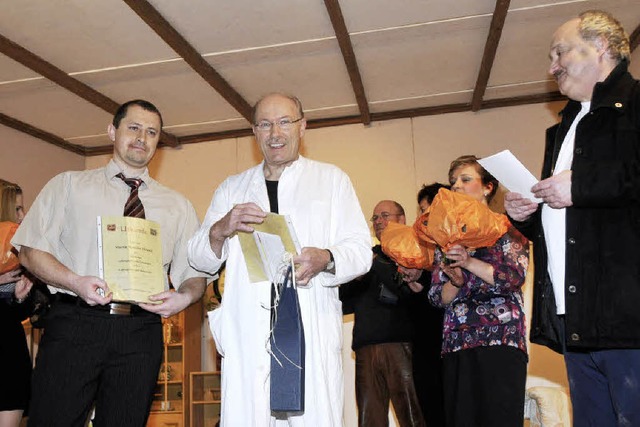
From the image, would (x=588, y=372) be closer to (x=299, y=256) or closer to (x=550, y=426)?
(x=299, y=256)

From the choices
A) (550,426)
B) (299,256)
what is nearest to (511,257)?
(299,256)

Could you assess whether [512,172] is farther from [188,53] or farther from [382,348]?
[188,53]

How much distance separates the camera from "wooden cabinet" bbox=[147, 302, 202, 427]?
6.62 m

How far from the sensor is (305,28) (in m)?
5.43

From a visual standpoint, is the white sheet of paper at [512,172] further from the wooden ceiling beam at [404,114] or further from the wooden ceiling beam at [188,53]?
the wooden ceiling beam at [404,114]

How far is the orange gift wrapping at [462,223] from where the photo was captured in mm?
2850

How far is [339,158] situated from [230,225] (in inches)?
205

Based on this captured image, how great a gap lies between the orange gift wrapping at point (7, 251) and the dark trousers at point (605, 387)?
8.83ft

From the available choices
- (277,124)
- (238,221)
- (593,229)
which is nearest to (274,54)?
(277,124)

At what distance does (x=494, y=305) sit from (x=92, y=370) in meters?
1.76

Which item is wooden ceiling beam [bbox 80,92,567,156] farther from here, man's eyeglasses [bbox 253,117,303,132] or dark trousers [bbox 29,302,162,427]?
dark trousers [bbox 29,302,162,427]

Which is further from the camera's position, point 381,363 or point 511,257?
point 381,363

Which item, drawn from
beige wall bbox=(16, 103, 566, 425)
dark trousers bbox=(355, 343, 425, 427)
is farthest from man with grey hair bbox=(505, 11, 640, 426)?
beige wall bbox=(16, 103, 566, 425)

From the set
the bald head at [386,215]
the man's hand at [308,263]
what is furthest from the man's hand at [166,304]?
the bald head at [386,215]
